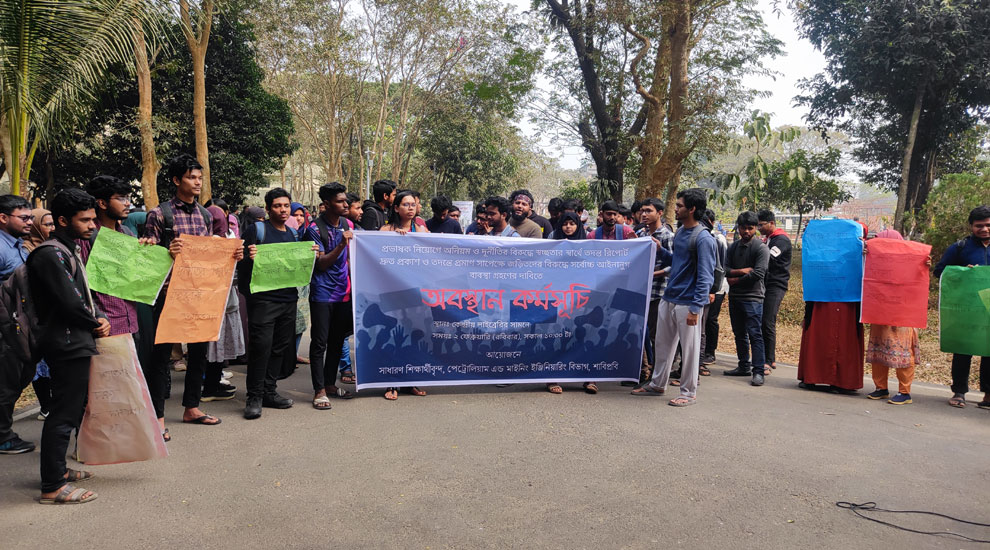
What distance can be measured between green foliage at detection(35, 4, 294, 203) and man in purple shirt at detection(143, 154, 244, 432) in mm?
13785

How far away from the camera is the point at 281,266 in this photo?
5.21 metres

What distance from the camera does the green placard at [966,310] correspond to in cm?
579

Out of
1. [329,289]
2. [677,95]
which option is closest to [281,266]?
[329,289]

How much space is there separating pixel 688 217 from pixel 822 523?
296 centimetres

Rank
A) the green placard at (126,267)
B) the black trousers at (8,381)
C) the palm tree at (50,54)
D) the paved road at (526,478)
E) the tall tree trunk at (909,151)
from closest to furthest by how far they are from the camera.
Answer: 1. the paved road at (526,478)
2. the green placard at (126,267)
3. the black trousers at (8,381)
4. the palm tree at (50,54)
5. the tall tree trunk at (909,151)

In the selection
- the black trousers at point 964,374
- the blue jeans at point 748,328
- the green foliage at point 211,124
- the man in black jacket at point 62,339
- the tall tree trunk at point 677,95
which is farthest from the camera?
the green foliage at point 211,124

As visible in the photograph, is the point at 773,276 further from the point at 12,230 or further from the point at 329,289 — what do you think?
the point at 12,230

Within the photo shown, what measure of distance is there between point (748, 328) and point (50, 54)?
7.67 metres

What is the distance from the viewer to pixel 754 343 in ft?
22.9

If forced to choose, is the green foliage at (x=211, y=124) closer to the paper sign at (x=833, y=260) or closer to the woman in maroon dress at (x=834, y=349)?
the paper sign at (x=833, y=260)

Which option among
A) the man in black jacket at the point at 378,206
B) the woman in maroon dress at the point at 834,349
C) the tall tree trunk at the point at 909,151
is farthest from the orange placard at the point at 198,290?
the tall tree trunk at the point at 909,151

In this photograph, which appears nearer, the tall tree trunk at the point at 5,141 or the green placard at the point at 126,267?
the green placard at the point at 126,267

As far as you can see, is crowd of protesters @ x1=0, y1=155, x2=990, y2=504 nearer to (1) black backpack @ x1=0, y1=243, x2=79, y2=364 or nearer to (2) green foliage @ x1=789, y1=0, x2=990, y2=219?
(1) black backpack @ x1=0, y1=243, x2=79, y2=364

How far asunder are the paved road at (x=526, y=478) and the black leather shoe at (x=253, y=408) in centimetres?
11
